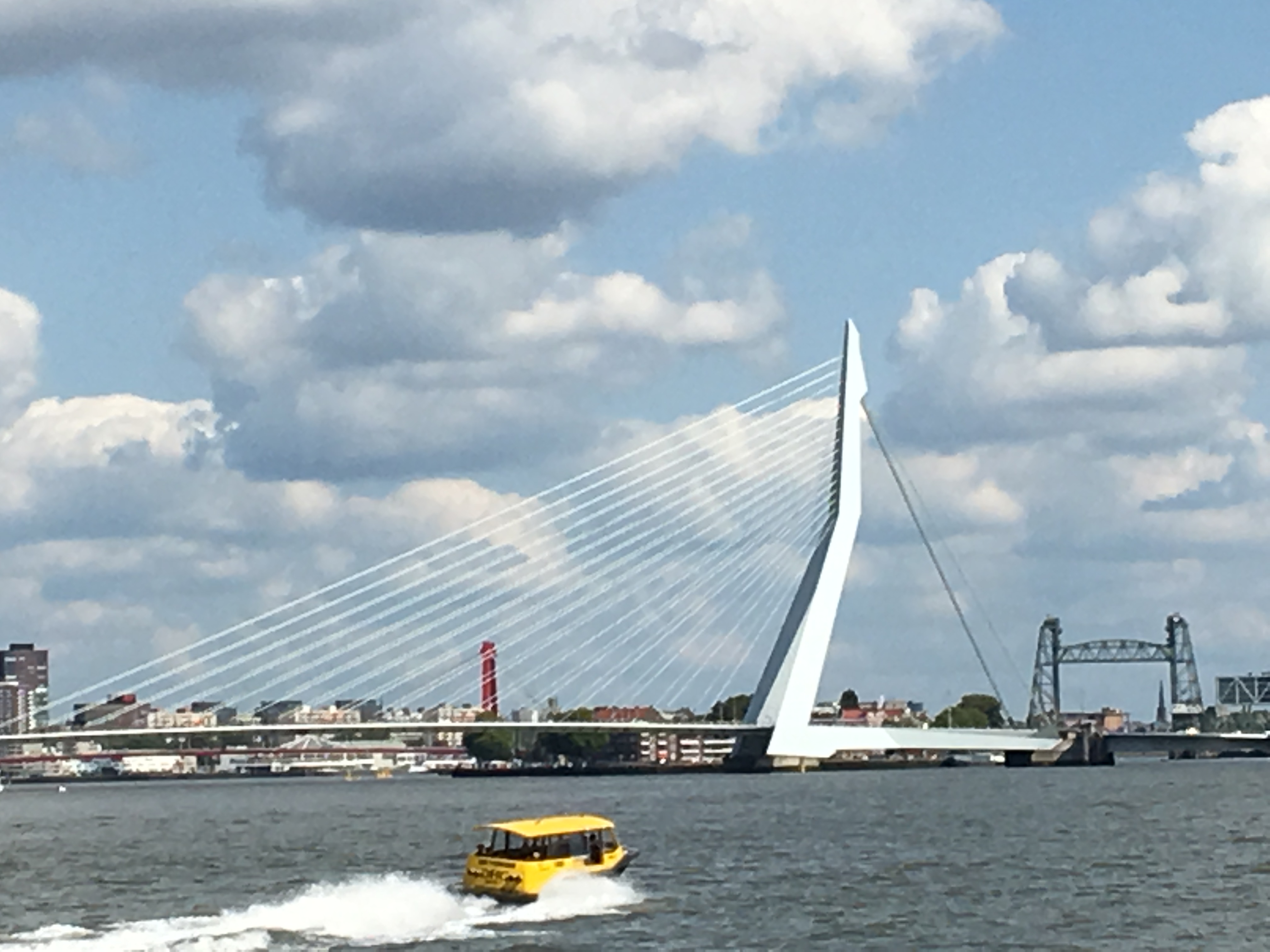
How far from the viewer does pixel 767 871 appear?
52.6 meters

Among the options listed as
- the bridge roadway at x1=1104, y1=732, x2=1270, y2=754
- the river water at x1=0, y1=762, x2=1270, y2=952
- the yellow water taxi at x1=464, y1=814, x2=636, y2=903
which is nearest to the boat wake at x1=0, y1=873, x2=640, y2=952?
the river water at x1=0, y1=762, x2=1270, y2=952

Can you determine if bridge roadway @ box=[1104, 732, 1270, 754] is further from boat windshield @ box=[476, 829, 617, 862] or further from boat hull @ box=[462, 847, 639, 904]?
boat hull @ box=[462, 847, 639, 904]

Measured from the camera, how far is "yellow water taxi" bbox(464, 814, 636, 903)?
44.7m

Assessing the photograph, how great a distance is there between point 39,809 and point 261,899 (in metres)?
73.3

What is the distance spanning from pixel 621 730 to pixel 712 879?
65781 mm

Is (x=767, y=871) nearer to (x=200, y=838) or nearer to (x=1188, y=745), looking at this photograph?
(x=200, y=838)

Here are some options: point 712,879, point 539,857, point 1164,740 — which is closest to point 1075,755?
point 1164,740

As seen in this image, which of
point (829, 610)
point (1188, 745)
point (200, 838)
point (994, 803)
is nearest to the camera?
point (200, 838)

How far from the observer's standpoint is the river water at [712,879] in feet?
132

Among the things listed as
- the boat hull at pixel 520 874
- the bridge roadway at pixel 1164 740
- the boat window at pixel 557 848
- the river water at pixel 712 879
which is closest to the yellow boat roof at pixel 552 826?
the boat window at pixel 557 848

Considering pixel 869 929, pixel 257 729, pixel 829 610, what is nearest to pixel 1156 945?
pixel 869 929

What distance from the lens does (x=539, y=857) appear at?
149 feet

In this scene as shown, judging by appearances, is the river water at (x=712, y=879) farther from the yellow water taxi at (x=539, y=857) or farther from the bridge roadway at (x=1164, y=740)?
the bridge roadway at (x=1164, y=740)

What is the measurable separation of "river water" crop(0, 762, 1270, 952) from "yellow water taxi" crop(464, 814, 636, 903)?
429 mm
